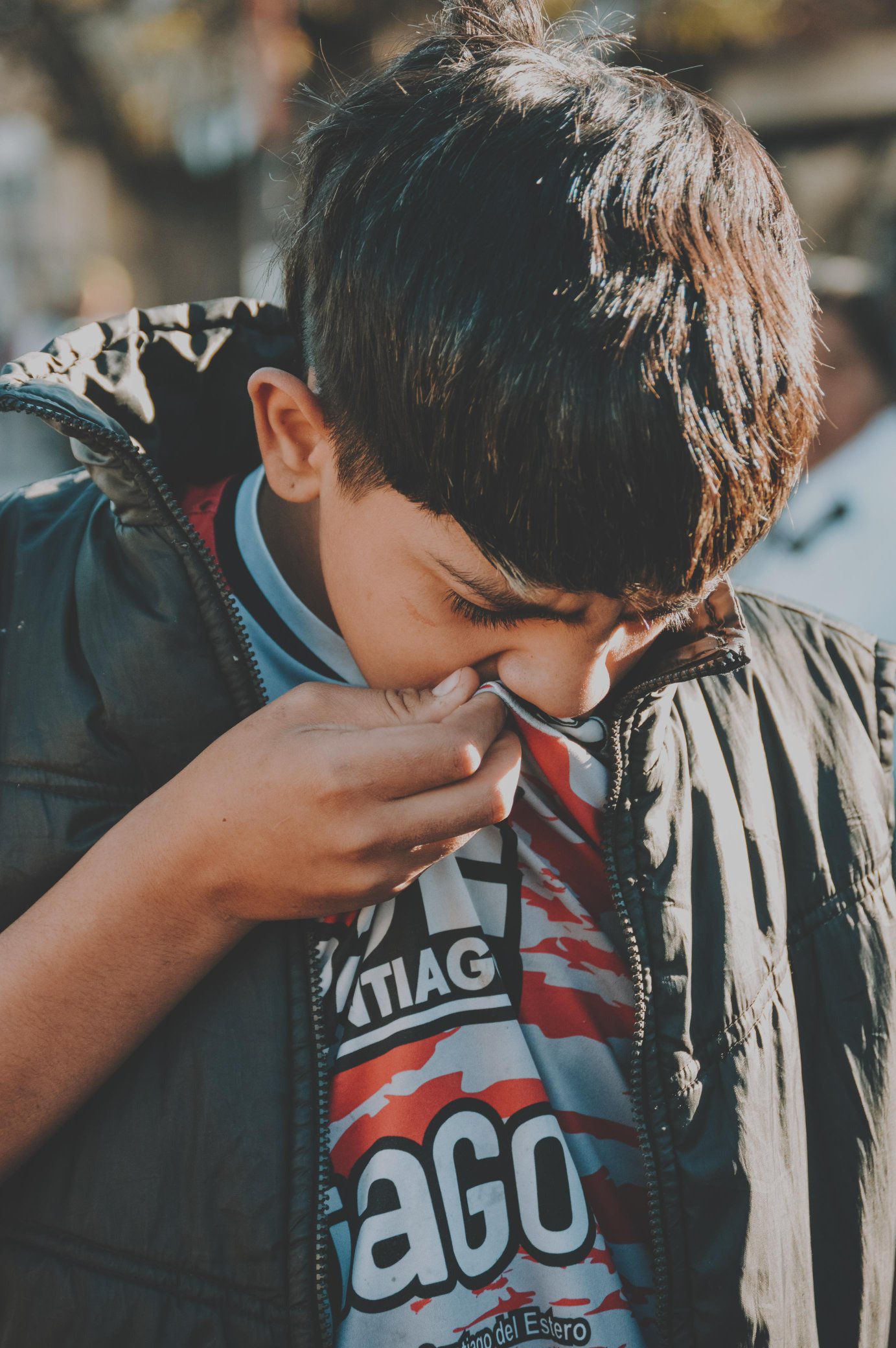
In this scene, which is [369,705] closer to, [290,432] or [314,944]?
[314,944]

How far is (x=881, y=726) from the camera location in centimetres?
186

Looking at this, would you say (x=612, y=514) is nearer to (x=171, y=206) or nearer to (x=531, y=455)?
(x=531, y=455)

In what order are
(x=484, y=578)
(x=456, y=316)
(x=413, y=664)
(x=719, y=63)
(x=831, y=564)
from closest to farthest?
(x=456, y=316), (x=484, y=578), (x=413, y=664), (x=831, y=564), (x=719, y=63)

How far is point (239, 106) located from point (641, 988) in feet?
37.6

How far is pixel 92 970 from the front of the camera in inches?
45.9

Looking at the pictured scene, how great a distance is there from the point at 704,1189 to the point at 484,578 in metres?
0.87

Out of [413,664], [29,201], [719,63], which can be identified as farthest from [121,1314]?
[29,201]

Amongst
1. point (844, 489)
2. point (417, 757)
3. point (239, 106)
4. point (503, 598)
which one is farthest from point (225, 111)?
point (417, 757)

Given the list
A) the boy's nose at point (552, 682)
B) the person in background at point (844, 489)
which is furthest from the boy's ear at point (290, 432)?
the person in background at point (844, 489)

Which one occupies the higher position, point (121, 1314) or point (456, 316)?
point (456, 316)

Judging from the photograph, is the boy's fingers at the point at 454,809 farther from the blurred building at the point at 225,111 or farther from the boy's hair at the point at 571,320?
the blurred building at the point at 225,111

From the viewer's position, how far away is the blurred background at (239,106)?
28.1ft

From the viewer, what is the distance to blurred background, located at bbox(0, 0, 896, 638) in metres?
8.57

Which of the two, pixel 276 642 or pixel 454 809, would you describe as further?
pixel 276 642
